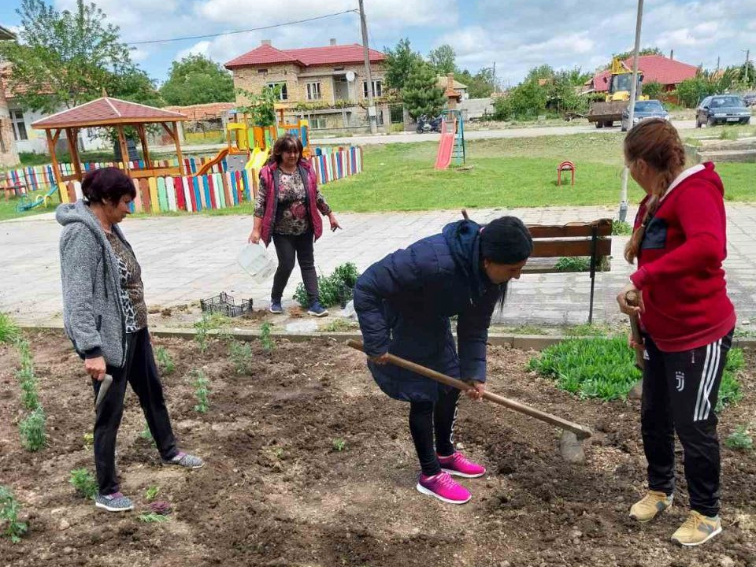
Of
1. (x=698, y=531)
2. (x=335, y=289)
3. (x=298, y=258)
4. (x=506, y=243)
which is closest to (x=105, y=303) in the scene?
(x=506, y=243)

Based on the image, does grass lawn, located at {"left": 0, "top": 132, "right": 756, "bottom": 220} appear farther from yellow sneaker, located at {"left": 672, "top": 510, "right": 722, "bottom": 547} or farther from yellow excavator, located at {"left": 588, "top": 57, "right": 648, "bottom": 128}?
yellow sneaker, located at {"left": 672, "top": 510, "right": 722, "bottom": 547}

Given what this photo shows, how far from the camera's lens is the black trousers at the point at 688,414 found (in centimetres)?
242

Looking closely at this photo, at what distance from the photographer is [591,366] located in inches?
167

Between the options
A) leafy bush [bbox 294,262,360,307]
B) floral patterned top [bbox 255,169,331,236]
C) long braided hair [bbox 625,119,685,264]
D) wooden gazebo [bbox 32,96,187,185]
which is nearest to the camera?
long braided hair [bbox 625,119,685,264]

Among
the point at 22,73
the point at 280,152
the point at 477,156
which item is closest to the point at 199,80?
the point at 22,73

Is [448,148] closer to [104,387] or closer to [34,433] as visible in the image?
[34,433]

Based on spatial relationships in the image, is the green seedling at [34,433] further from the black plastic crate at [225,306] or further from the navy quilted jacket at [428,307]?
the black plastic crate at [225,306]

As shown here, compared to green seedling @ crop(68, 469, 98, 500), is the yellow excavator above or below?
above

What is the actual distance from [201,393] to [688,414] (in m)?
2.86

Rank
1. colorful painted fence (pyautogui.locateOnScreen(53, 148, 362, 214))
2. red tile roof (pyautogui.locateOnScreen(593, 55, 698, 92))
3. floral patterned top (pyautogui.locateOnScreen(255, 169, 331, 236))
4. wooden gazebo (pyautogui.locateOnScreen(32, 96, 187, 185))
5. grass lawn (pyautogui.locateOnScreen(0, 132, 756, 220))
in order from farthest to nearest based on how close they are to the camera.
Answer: red tile roof (pyautogui.locateOnScreen(593, 55, 698, 92)), wooden gazebo (pyautogui.locateOnScreen(32, 96, 187, 185)), colorful painted fence (pyautogui.locateOnScreen(53, 148, 362, 214)), grass lawn (pyautogui.locateOnScreen(0, 132, 756, 220)), floral patterned top (pyautogui.locateOnScreen(255, 169, 331, 236))

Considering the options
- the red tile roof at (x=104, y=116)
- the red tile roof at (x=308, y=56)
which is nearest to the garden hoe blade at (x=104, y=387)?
Answer: the red tile roof at (x=104, y=116)

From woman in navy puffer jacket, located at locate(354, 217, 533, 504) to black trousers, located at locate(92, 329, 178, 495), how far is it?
1.17 meters

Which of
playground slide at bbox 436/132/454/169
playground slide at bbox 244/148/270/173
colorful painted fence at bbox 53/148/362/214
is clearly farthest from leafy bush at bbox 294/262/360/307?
playground slide at bbox 436/132/454/169

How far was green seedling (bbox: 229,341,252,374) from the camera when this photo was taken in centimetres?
477
